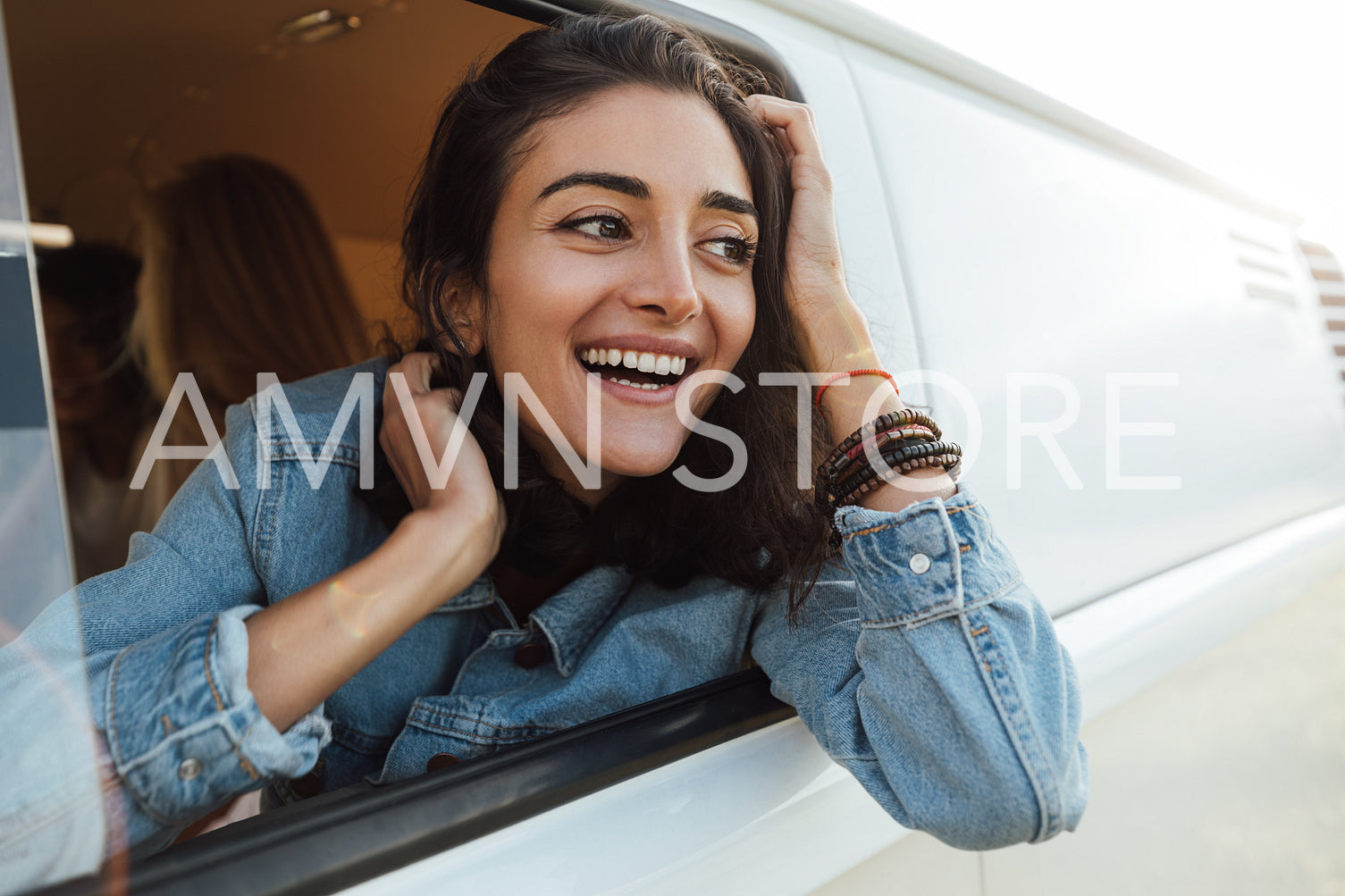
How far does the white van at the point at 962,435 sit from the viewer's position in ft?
2.95

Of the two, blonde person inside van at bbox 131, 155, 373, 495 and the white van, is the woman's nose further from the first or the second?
blonde person inside van at bbox 131, 155, 373, 495

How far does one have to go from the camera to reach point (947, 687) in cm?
114

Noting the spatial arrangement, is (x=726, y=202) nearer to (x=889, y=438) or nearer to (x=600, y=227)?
(x=600, y=227)

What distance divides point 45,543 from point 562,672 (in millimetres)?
804

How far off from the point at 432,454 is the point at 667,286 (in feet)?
1.45

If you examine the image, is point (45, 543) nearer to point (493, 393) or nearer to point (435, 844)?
point (435, 844)

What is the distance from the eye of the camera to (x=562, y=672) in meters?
1.37

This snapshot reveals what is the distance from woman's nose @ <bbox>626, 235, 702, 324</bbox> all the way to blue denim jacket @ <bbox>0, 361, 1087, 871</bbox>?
402 millimetres

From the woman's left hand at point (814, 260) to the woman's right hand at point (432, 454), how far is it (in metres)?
0.59

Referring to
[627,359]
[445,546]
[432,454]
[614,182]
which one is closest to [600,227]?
[614,182]

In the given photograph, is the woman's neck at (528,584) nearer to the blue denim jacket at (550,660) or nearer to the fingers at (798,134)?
→ the blue denim jacket at (550,660)

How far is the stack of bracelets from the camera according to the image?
1306 mm

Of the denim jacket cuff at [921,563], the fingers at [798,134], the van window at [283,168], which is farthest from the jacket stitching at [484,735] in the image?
the fingers at [798,134]

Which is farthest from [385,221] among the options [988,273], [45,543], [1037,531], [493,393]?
[45,543]
